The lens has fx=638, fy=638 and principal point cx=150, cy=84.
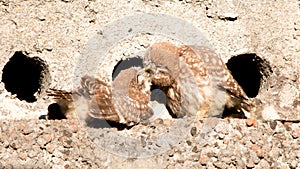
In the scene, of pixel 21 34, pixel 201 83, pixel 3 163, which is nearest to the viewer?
pixel 3 163

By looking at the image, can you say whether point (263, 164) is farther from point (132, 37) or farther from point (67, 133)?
point (132, 37)

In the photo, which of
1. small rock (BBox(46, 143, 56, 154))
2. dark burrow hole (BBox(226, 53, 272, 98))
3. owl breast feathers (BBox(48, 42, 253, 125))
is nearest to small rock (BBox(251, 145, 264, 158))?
owl breast feathers (BBox(48, 42, 253, 125))

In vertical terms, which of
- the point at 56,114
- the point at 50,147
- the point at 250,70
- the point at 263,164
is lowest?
the point at 56,114

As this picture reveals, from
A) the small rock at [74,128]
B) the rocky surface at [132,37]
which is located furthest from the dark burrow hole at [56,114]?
the small rock at [74,128]

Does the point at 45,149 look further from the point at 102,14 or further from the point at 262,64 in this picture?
the point at 262,64

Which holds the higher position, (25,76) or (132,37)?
(132,37)

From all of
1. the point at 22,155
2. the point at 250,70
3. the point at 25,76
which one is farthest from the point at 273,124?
the point at 25,76

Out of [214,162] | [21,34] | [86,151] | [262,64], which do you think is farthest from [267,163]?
[21,34]
